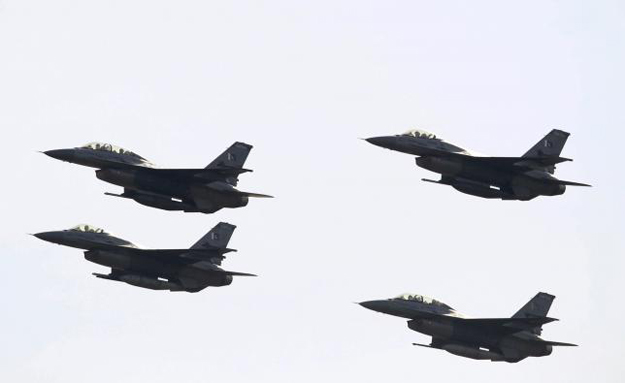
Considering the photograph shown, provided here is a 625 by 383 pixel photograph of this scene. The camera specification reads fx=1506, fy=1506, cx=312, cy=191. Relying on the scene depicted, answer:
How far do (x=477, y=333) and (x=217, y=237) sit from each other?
1979 centimetres

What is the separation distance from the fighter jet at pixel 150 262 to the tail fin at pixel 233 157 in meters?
5.71

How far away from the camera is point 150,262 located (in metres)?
103

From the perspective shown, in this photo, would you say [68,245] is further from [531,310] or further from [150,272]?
[531,310]

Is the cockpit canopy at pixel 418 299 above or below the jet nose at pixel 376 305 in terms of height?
above

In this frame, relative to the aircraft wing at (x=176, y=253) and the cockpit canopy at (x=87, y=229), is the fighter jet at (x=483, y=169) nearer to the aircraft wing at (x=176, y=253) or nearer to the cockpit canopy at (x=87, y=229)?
the aircraft wing at (x=176, y=253)

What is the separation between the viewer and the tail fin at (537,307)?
103375 mm

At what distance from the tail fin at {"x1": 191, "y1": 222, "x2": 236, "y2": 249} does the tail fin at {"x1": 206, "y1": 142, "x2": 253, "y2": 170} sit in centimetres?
607

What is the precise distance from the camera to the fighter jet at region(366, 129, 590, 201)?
100312 millimetres

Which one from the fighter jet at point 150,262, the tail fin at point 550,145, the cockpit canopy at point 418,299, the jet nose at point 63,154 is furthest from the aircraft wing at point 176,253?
the tail fin at point 550,145

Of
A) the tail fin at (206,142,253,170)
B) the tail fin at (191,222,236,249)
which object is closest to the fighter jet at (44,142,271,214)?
the tail fin at (206,142,253,170)

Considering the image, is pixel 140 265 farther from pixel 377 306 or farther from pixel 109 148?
pixel 377 306

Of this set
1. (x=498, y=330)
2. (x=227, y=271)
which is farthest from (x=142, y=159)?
(x=498, y=330)

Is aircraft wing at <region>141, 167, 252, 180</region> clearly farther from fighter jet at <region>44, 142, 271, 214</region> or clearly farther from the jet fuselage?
the jet fuselage

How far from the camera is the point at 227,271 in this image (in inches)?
4067
